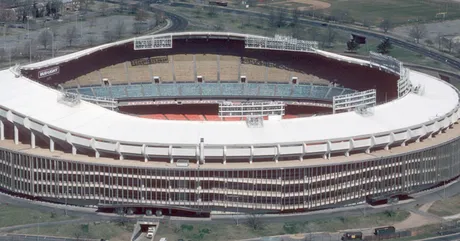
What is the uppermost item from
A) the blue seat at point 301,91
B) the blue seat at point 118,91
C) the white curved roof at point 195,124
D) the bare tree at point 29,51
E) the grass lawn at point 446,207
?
the white curved roof at point 195,124

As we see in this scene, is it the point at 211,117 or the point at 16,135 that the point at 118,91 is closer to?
the point at 211,117

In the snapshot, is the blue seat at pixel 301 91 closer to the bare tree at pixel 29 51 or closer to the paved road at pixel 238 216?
the paved road at pixel 238 216

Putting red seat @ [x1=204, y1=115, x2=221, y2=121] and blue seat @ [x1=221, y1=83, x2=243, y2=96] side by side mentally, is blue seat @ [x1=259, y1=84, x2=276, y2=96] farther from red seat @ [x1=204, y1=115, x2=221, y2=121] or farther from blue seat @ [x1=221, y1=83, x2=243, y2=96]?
red seat @ [x1=204, y1=115, x2=221, y2=121]

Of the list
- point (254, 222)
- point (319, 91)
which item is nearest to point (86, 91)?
point (319, 91)

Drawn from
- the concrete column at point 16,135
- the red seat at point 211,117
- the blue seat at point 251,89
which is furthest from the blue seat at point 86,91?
the concrete column at point 16,135

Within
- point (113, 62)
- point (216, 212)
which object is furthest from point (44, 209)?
point (113, 62)

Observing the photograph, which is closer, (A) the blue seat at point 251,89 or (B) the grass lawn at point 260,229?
(B) the grass lawn at point 260,229
